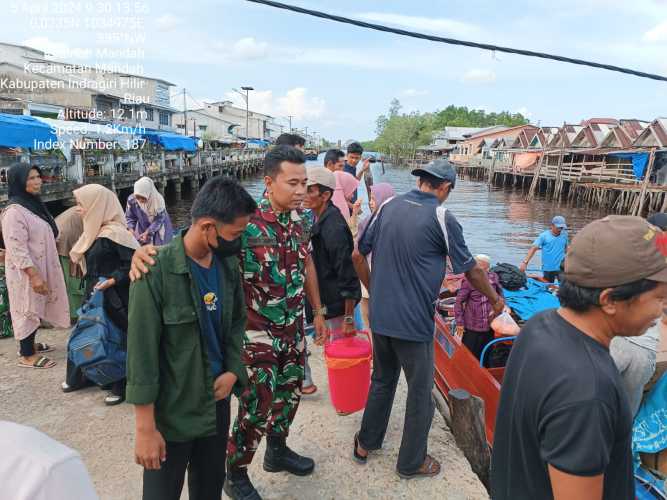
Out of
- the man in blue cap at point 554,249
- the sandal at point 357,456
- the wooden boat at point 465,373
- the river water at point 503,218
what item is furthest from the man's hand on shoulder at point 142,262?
the river water at point 503,218

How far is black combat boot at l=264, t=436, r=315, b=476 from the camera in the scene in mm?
2705

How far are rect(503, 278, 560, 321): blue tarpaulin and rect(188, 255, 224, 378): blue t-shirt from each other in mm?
5045

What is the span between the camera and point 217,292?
1917 millimetres

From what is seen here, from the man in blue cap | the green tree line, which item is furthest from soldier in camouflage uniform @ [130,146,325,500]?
the green tree line

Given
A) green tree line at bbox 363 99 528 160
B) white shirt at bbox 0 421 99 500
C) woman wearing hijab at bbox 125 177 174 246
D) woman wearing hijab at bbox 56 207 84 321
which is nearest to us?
white shirt at bbox 0 421 99 500

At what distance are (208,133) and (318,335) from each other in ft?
230

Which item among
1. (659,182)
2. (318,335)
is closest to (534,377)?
(318,335)

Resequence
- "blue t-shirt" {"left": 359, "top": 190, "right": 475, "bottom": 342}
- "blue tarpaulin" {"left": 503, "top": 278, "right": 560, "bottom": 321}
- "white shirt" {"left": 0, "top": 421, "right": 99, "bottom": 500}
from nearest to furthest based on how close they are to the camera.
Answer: "white shirt" {"left": 0, "top": 421, "right": 99, "bottom": 500} < "blue t-shirt" {"left": 359, "top": 190, "right": 475, "bottom": 342} < "blue tarpaulin" {"left": 503, "top": 278, "right": 560, "bottom": 321}

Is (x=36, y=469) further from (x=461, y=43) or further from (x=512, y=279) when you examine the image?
(x=512, y=279)

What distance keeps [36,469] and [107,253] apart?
2.80 metres

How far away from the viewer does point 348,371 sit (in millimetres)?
3270

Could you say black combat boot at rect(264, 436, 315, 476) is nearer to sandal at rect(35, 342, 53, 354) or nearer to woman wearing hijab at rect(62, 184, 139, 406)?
woman wearing hijab at rect(62, 184, 139, 406)

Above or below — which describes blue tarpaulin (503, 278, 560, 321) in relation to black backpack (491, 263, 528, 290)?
below

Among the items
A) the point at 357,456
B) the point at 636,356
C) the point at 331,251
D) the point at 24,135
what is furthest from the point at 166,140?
the point at 636,356
